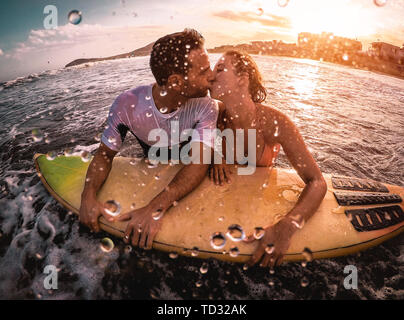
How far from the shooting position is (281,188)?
247cm

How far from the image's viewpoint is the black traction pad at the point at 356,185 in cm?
258

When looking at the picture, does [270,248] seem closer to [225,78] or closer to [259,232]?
[259,232]

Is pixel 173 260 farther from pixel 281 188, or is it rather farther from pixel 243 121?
pixel 243 121

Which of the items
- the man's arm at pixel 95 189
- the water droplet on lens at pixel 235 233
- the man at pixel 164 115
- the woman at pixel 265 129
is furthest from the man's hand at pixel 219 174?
the man's arm at pixel 95 189

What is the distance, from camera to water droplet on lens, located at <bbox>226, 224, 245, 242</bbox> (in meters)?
1.99

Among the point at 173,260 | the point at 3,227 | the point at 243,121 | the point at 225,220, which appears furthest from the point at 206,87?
the point at 3,227

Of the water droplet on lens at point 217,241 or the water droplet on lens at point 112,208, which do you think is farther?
the water droplet on lens at point 112,208

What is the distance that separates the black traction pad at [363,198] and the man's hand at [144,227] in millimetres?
1947

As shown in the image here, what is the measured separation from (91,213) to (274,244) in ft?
5.61

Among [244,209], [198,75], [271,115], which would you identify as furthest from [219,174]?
[198,75]

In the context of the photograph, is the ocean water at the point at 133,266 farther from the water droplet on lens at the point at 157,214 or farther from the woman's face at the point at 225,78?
the woman's face at the point at 225,78

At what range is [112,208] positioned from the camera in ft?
7.20
